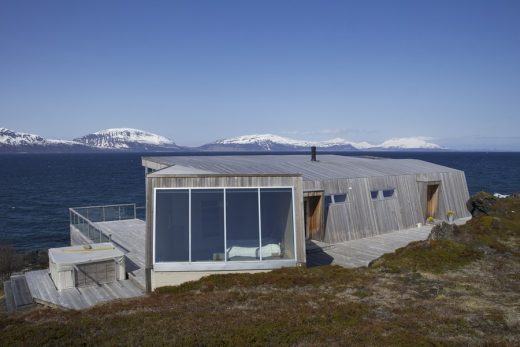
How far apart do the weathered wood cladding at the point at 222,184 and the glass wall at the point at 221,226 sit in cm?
17

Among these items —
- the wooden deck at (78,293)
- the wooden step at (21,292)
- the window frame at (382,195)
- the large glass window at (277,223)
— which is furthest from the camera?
the window frame at (382,195)

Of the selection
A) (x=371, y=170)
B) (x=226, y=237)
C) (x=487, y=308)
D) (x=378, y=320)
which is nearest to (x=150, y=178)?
(x=226, y=237)

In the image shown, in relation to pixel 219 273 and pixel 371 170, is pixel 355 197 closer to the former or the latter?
pixel 371 170

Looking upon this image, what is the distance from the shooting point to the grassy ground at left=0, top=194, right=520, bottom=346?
7.90 meters

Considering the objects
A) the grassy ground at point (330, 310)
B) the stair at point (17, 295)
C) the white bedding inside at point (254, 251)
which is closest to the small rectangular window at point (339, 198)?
the grassy ground at point (330, 310)

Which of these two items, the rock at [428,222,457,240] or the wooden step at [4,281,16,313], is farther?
the rock at [428,222,457,240]

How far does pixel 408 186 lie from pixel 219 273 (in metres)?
13.6

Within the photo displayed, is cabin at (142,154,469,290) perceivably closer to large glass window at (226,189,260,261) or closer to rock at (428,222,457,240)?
large glass window at (226,189,260,261)

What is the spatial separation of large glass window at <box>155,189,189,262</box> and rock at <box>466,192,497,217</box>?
1564 cm

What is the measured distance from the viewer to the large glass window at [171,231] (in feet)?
42.8

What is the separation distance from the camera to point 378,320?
8914 millimetres

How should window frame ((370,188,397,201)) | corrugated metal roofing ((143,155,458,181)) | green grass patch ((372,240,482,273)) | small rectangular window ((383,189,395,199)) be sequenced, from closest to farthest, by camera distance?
green grass patch ((372,240,482,273)) < corrugated metal roofing ((143,155,458,181)) < window frame ((370,188,397,201)) < small rectangular window ((383,189,395,199))

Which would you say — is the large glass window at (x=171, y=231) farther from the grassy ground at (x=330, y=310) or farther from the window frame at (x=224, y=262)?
the grassy ground at (x=330, y=310)

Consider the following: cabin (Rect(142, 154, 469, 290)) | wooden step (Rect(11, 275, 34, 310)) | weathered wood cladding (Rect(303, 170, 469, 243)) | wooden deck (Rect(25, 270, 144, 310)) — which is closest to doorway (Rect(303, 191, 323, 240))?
weathered wood cladding (Rect(303, 170, 469, 243))
